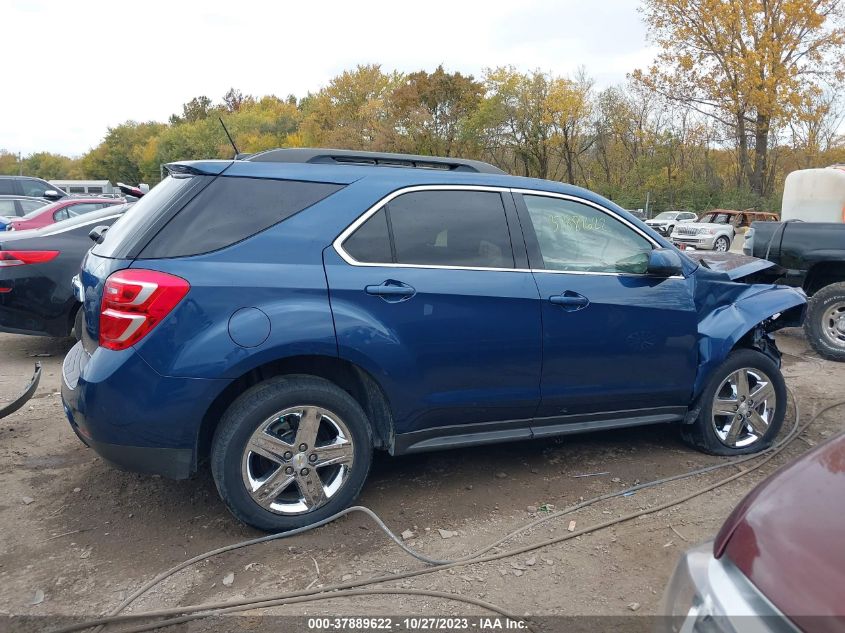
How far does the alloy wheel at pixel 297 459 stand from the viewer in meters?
3.23

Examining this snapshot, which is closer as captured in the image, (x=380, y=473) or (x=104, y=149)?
(x=380, y=473)

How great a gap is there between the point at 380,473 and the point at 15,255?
169 inches

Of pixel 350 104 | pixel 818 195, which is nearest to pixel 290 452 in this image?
pixel 818 195

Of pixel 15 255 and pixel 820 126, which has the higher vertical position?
pixel 820 126

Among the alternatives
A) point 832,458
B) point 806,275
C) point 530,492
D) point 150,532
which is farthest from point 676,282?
point 806,275

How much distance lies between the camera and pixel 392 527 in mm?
3498

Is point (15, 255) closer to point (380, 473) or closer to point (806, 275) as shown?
point (380, 473)

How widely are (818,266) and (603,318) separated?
4831 mm

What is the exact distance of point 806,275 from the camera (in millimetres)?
7309

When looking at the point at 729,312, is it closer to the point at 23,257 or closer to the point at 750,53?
the point at 23,257

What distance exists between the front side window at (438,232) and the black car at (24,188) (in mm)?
16764

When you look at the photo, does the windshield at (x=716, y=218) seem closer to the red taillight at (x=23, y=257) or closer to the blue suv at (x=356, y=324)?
the blue suv at (x=356, y=324)

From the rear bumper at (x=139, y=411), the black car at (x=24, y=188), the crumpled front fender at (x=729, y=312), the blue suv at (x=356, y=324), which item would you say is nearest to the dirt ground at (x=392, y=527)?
the blue suv at (x=356, y=324)

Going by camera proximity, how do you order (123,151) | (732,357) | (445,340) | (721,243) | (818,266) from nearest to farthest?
(445,340) < (732,357) < (818,266) < (721,243) < (123,151)
